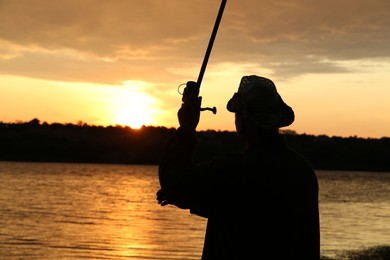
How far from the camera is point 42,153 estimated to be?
149 m

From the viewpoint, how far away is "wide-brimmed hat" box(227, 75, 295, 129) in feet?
9.59

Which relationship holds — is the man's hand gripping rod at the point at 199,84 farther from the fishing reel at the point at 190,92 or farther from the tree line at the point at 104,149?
the tree line at the point at 104,149

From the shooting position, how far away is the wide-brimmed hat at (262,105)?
2922mm

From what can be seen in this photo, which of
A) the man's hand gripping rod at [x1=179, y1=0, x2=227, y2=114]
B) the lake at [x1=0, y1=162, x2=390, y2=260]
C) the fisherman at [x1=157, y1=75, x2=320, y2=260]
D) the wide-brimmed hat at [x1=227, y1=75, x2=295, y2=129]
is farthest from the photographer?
the lake at [x1=0, y1=162, x2=390, y2=260]

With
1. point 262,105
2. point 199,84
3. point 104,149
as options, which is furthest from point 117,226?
point 104,149

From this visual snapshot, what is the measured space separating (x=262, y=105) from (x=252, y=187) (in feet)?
1.26

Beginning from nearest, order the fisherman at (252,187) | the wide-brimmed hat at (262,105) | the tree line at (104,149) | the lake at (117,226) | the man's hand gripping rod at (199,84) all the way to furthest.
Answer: the fisherman at (252,187) < the wide-brimmed hat at (262,105) < the man's hand gripping rod at (199,84) < the lake at (117,226) < the tree line at (104,149)

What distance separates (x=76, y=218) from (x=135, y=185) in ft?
143

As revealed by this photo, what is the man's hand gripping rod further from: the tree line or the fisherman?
the tree line

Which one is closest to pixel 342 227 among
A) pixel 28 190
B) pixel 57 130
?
pixel 28 190

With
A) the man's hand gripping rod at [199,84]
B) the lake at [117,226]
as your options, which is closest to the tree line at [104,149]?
the lake at [117,226]

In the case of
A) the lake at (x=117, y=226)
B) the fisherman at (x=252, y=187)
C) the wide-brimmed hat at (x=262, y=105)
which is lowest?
the lake at (x=117, y=226)

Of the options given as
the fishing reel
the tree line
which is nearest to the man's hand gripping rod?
the fishing reel

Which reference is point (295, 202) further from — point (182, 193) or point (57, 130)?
point (57, 130)
